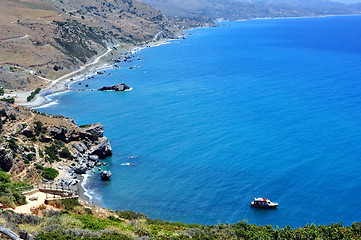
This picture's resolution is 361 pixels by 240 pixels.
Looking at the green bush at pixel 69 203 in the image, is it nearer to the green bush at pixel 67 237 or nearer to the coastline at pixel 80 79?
the green bush at pixel 67 237

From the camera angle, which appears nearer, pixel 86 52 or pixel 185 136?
pixel 185 136

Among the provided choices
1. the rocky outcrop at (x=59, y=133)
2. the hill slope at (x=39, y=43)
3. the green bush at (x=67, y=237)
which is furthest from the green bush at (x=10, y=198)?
the hill slope at (x=39, y=43)

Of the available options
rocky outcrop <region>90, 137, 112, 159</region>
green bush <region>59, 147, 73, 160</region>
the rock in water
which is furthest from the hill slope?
the rock in water

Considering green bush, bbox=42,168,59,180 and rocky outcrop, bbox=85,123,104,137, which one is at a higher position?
rocky outcrop, bbox=85,123,104,137

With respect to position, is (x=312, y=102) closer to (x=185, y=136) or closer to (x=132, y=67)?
(x=185, y=136)

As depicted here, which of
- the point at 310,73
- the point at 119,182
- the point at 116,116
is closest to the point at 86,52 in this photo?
the point at 116,116

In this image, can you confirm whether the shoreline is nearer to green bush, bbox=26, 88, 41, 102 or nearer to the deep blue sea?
green bush, bbox=26, 88, 41, 102
